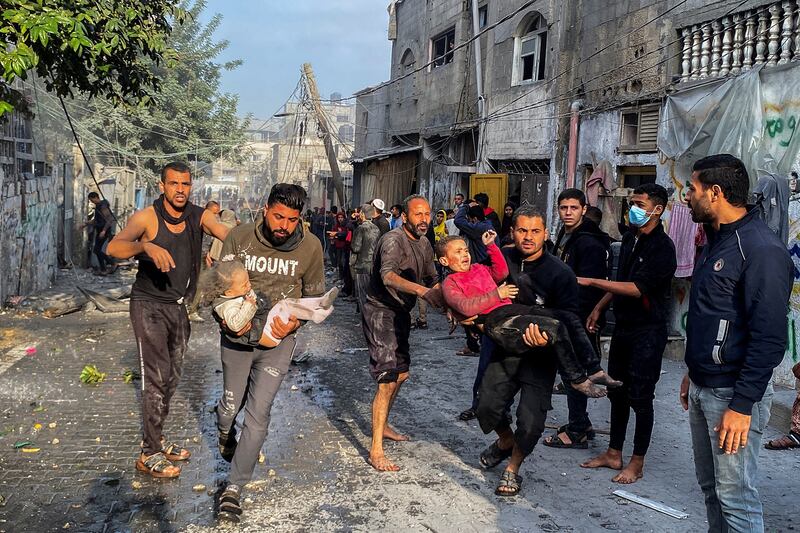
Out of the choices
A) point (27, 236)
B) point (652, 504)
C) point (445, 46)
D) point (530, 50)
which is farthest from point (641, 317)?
point (445, 46)

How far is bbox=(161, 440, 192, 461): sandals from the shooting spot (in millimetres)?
5109

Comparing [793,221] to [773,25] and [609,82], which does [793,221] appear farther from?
[609,82]

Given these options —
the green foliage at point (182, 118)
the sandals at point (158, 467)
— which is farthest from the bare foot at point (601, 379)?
the green foliage at point (182, 118)

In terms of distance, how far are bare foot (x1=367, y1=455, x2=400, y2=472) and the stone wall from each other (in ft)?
30.3

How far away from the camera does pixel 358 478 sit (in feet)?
16.1

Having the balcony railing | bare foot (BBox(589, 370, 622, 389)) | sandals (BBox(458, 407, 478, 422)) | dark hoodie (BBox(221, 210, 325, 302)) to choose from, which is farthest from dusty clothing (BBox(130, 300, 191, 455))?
the balcony railing

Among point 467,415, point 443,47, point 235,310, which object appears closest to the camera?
point 235,310

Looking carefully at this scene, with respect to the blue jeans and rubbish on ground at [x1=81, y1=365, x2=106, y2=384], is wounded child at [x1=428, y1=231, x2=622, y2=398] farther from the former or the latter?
rubbish on ground at [x1=81, y1=365, x2=106, y2=384]

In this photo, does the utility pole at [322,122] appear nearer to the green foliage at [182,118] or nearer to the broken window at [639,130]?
the green foliage at [182,118]

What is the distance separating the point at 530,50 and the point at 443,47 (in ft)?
21.5

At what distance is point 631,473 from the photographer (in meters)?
4.95

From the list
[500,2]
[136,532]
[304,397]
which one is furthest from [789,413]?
[500,2]

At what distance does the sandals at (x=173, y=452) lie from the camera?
16.8 feet

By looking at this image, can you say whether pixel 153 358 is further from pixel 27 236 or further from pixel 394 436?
pixel 27 236
